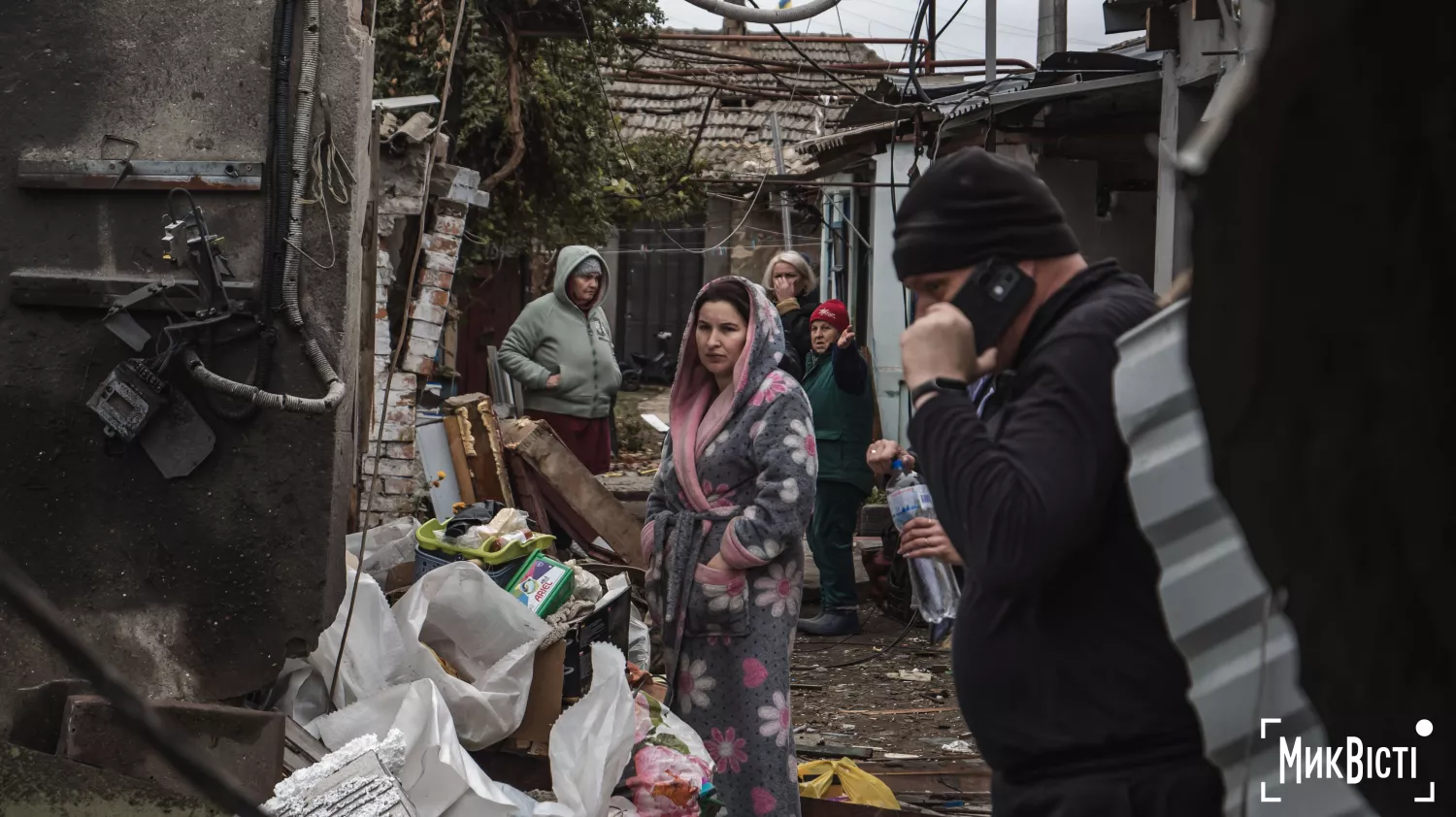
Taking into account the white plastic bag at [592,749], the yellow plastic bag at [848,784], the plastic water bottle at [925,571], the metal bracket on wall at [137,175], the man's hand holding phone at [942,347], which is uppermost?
the metal bracket on wall at [137,175]

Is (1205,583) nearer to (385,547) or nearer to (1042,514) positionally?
(1042,514)

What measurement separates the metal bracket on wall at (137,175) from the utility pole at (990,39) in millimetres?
5624

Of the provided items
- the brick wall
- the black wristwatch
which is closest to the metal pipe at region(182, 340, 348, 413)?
the black wristwatch

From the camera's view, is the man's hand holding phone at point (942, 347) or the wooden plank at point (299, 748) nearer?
the man's hand holding phone at point (942, 347)

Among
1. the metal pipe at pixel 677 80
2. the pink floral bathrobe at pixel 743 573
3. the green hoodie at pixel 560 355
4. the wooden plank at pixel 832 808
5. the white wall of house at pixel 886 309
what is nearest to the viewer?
the pink floral bathrobe at pixel 743 573

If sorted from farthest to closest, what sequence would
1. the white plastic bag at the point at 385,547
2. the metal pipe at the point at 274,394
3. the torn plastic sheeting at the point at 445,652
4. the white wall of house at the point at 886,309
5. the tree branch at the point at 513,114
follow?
1. the white wall of house at the point at 886,309
2. the tree branch at the point at 513,114
3. the white plastic bag at the point at 385,547
4. the torn plastic sheeting at the point at 445,652
5. the metal pipe at the point at 274,394

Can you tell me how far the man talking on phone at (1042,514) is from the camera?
162 centimetres

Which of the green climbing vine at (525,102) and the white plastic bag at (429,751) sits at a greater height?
the green climbing vine at (525,102)

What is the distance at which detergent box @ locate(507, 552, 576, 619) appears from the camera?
430cm

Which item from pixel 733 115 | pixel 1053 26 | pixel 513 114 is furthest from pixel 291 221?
pixel 733 115

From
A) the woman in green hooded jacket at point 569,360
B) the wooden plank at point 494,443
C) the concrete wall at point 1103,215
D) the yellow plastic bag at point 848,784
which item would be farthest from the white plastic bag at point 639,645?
the concrete wall at point 1103,215

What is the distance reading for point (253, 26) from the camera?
11.1ft

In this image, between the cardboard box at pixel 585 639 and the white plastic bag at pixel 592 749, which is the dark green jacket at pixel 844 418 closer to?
the cardboard box at pixel 585 639

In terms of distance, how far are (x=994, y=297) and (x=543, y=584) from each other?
9.38 feet
